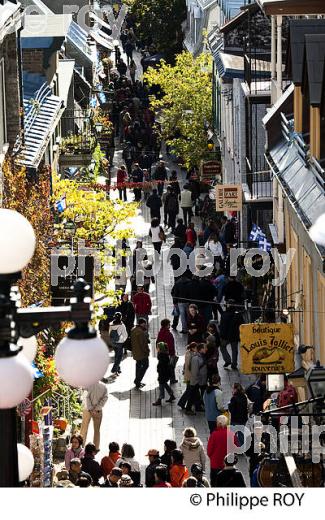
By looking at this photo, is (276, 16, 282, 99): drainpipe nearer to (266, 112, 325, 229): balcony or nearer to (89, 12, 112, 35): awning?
(266, 112, 325, 229): balcony

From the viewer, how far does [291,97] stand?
29891mm

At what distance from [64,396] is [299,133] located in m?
5.33

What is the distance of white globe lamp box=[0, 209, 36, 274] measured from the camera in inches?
409

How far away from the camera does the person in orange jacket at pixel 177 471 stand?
2178cm

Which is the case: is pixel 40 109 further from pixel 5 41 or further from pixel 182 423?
pixel 182 423

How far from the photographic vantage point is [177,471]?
21.8 metres

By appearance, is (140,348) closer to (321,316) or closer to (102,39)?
(321,316)

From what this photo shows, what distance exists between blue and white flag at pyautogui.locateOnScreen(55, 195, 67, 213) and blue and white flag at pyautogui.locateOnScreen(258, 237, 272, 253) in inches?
180

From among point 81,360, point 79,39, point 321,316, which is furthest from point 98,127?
point 81,360

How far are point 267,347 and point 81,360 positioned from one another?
1582 cm

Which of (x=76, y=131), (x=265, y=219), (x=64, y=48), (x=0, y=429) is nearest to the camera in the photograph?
(x=0, y=429)

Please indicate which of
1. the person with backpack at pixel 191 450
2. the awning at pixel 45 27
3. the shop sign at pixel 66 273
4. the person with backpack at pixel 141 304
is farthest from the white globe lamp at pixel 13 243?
the awning at pixel 45 27

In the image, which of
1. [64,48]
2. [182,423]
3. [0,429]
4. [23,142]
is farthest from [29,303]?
[64,48]

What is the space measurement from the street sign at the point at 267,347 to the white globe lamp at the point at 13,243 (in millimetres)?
15146
